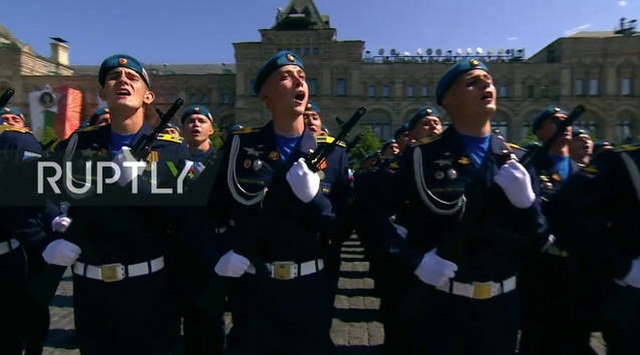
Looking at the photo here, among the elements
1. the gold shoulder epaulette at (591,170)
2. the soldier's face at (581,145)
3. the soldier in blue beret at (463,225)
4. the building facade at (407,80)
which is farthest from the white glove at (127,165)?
the building facade at (407,80)

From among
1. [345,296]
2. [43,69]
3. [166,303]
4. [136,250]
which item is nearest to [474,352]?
[166,303]

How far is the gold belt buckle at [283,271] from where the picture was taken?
327cm

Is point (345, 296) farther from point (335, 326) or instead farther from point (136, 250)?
point (136, 250)

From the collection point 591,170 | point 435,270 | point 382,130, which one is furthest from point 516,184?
point 382,130

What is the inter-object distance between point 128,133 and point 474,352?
105 inches

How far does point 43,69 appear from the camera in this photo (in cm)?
5128

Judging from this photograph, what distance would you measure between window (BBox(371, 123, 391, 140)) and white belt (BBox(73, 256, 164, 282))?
4437 cm

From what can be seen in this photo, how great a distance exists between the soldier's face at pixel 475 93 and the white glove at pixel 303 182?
1.07m

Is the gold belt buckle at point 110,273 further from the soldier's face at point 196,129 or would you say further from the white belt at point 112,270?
the soldier's face at point 196,129

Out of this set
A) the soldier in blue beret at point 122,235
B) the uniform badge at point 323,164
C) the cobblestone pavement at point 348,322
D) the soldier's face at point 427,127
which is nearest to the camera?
the soldier in blue beret at point 122,235

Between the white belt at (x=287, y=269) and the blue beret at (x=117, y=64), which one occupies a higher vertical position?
the blue beret at (x=117, y=64)

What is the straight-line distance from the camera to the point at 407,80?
154 ft

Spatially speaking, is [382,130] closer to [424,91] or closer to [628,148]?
[424,91]

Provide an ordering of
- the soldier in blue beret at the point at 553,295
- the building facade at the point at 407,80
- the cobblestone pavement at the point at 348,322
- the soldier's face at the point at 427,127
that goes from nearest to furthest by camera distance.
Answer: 1. the soldier in blue beret at the point at 553,295
2. the cobblestone pavement at the point at 348,322
3. the soldier's face at the point at 427,127
4. the building facade at the point at 407,80
